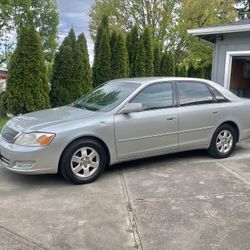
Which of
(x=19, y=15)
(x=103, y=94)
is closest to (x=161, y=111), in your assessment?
(x=103, y=94)

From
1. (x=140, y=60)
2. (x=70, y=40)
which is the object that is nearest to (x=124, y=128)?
(x=70, y=40)

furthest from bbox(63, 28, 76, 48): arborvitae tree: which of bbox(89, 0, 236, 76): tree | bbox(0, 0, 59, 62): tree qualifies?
bbox(89, 0, 236, 76): tree

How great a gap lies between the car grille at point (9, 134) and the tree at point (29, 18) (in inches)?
561

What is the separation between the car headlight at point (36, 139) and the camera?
4703mm

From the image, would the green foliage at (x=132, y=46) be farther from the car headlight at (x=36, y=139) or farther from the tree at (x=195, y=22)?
the tree at (x=195, y=22)

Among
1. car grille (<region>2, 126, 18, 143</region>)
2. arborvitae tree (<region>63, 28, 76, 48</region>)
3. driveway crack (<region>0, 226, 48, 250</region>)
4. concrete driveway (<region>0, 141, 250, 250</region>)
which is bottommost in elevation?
concrete driveway (<region>0, 141, 250, 250</region>)

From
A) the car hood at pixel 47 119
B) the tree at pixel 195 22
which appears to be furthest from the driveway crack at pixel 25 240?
the tree at pixel 195 22

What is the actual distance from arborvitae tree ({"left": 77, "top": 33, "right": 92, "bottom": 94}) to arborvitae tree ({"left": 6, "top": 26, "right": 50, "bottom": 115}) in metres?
1.27

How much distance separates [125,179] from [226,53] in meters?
6.88

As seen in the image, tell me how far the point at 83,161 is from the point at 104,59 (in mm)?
6395

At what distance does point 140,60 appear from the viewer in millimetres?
12008

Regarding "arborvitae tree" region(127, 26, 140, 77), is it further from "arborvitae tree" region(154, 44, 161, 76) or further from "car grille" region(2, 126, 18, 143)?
"car grille" region(2, 126, 18, 143)

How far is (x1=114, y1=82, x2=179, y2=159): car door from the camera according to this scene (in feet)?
17.4

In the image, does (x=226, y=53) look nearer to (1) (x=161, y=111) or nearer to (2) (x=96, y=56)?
(2) (x=96, y=56)
